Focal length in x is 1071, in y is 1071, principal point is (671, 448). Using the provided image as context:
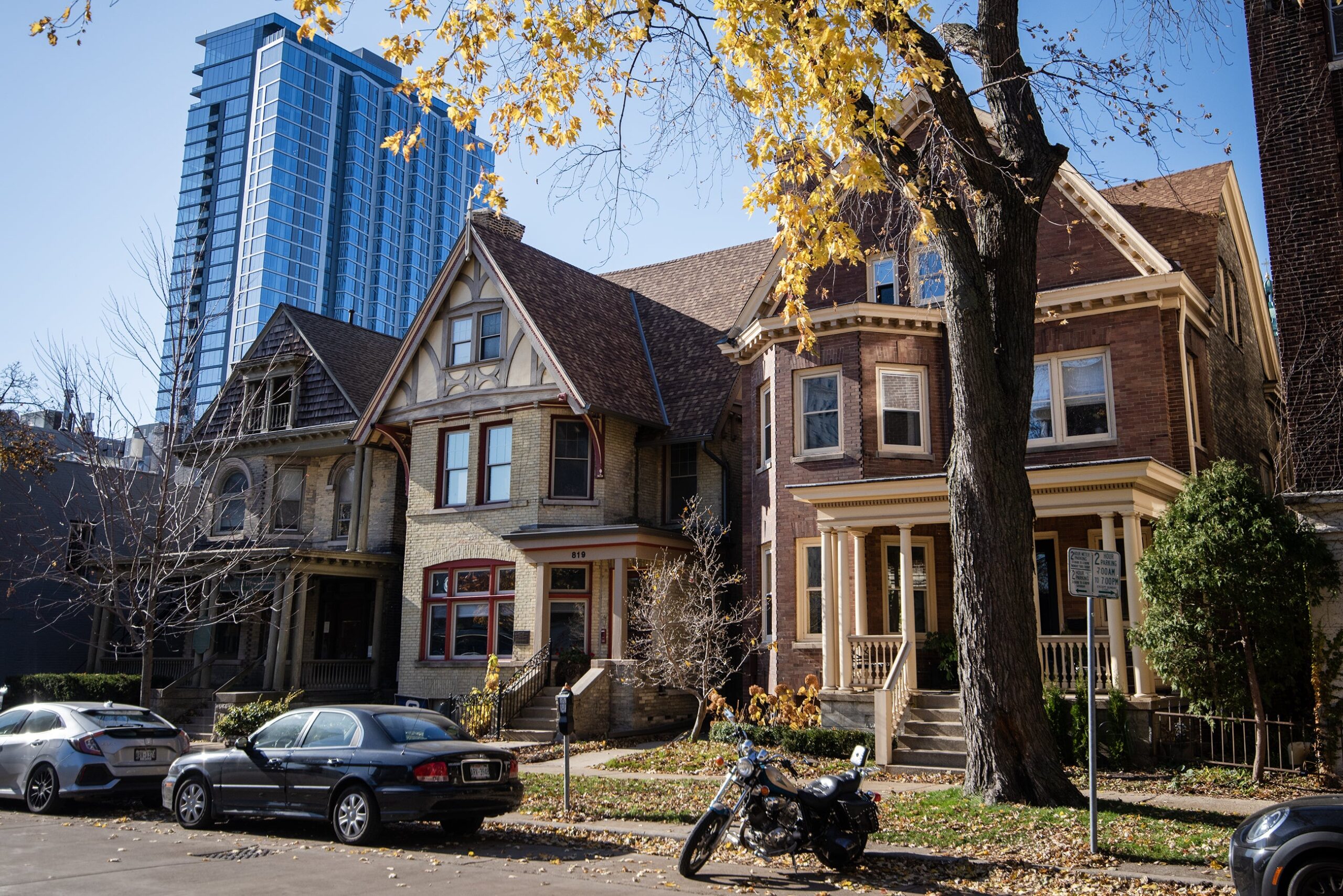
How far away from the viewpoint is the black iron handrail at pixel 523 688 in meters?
21.1

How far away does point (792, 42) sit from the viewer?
1070 cm

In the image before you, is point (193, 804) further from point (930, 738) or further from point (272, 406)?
point (272, 406)

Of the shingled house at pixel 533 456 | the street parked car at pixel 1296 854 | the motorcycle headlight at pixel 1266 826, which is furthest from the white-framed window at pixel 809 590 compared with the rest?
the street parked car at pixel 1296 854

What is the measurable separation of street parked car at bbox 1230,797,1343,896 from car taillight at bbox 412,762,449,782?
682 centimetres

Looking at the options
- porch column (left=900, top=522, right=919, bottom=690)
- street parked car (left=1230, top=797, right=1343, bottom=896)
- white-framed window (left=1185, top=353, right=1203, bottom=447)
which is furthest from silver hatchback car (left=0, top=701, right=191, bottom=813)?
white-framed window (left=1185, top=353, right=1203, bottom=447)

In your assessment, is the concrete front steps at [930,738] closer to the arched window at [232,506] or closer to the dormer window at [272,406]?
the dormer window at [272,406]

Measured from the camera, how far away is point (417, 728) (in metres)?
11.3

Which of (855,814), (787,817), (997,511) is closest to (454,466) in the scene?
(997,511)

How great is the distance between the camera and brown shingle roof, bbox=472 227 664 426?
24.1 metres

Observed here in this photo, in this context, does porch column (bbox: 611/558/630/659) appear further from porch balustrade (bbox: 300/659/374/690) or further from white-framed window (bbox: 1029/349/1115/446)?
white-framed window (bbox: 1029/349/1115/446)

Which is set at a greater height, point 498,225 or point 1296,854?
point 498,225

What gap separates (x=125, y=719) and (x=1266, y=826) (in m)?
12.7

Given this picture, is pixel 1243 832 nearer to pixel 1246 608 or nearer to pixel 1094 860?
pixel 1094 860

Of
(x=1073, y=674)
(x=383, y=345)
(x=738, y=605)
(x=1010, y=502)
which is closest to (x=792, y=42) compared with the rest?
(x=1010, y=502)
